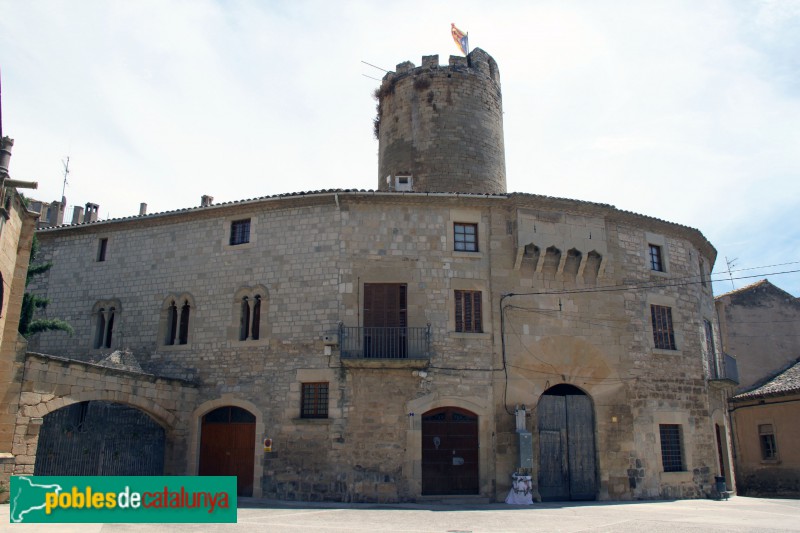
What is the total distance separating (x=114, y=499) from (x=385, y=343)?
28.7ft

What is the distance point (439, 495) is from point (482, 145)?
13.4m

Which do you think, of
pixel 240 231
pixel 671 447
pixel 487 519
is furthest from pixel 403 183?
pixel 487 519

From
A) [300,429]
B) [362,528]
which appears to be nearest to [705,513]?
[362,528]

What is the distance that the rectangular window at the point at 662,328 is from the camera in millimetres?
21281

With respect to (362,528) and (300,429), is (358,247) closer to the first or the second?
(300,429)

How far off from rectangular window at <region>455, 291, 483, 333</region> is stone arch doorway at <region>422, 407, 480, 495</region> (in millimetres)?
2352

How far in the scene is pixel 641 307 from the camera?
2103 centimetres

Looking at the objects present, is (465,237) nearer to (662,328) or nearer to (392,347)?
(392,347)

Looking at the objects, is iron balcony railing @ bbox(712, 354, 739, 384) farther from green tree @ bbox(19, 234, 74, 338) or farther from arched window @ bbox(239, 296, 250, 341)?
green tree @ bbox(19, 234, 74, 338)

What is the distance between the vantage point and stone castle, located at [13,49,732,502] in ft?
60.0

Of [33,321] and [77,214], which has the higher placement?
[77,214]

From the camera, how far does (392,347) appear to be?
1883 centimetres

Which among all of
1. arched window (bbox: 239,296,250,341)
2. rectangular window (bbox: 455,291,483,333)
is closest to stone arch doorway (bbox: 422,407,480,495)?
rectangular window (bbox: 455,291,483,333)

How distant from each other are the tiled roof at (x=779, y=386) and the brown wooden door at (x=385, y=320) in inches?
631
